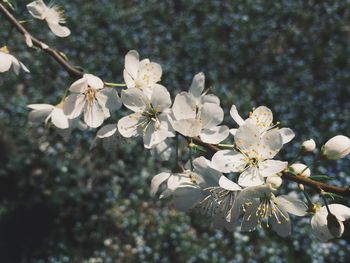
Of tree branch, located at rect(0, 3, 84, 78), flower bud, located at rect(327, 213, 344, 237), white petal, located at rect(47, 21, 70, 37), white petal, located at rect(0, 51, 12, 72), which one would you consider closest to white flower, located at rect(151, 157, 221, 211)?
flower bud, located at rect(327, 213, 344, 237)

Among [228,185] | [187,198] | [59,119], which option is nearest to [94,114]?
[59,119]

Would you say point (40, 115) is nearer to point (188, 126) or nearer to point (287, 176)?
point (188, 126)

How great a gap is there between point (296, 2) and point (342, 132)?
179cm

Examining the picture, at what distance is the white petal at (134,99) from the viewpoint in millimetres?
1384

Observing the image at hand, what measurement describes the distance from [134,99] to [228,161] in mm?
335

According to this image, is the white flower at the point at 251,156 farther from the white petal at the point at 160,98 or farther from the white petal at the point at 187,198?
the white petal at the point at 160,98

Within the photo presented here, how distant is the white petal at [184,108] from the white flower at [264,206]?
0.90 feet

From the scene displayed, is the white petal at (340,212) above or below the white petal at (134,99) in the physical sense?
below

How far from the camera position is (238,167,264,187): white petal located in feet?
4.06

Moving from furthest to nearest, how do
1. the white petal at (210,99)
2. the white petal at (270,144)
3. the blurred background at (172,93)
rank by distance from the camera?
the blurred background at (172,93)
the white petal at (210,99)
the white petal at (270,144)

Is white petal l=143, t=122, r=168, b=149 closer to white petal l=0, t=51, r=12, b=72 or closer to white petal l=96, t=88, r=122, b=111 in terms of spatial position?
white petal l=96, t=88, r=122, b=111

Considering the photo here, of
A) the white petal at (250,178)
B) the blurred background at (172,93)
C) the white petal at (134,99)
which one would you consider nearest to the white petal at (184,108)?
the white petal at (134,99)

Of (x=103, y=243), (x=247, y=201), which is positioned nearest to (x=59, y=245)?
(x=103, y=243)

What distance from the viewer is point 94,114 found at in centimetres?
147
